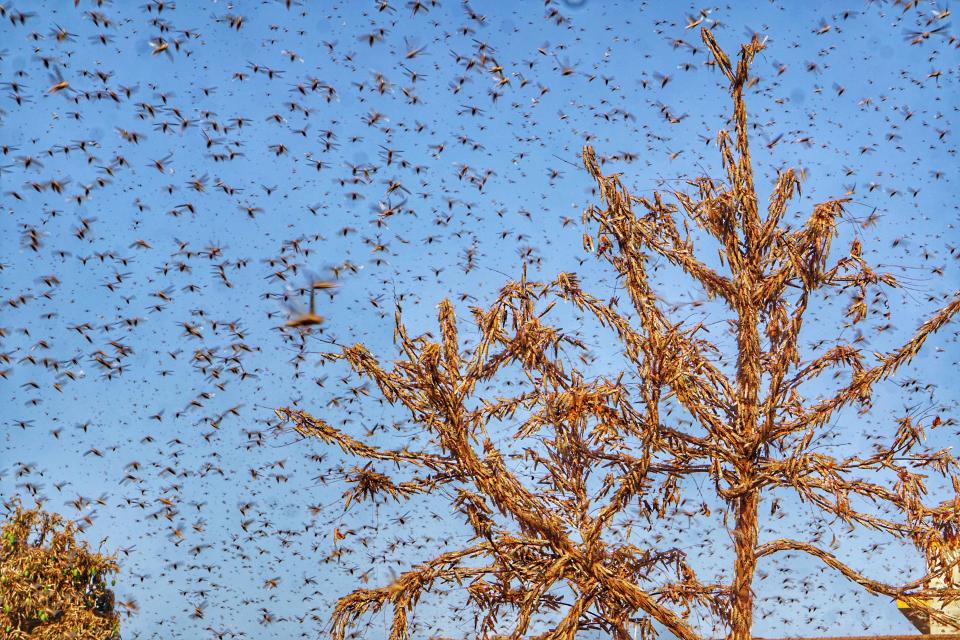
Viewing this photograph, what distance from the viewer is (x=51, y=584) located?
1859 cm

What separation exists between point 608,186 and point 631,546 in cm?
376

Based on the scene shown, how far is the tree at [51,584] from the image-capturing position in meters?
18.2

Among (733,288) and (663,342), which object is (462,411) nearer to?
(663,342)

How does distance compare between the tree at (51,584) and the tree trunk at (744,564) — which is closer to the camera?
the tree trunk at (744,564)

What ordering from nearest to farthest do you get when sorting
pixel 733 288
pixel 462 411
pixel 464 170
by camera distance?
pixel 462 411
pixel 733 288
pixel 464 170

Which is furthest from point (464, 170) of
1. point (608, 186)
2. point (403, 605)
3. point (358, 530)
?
point (403, 605)

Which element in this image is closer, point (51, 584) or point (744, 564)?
point (744, 564)

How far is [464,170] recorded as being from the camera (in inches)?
534

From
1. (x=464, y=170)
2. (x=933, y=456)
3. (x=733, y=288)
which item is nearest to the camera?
(x=933, y=456)

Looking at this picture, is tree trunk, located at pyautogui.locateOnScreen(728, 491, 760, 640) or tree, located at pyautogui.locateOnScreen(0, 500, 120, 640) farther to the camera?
tree, located at pyautogui.locateOnScreen(0, 500, 120, 640)

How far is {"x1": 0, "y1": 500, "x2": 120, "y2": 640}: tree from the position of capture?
18.2 meters

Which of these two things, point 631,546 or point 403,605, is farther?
point 631,546

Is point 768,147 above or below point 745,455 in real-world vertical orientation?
above

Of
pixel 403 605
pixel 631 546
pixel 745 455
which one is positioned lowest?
pixel 403 605
